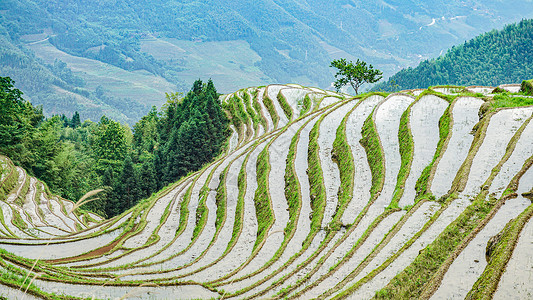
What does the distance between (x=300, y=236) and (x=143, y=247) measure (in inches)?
447

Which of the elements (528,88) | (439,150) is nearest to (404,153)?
(439,150)

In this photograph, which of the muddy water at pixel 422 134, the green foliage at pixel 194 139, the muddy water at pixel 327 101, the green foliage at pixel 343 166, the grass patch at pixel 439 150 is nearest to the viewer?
the grass patch at pixel 439 150

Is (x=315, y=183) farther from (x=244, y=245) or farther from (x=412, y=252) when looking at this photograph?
(x=412, y=252)

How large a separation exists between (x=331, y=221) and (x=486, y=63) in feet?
587

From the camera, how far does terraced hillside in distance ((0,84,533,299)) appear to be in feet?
59.6

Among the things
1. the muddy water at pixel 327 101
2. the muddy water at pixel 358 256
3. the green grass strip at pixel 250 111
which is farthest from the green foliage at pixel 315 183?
the green grass strip at pixel 250 111

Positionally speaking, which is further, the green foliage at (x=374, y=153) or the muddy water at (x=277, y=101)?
the muddy water at (x=277, y=101)

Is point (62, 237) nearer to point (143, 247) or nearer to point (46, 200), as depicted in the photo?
point (143, 247)

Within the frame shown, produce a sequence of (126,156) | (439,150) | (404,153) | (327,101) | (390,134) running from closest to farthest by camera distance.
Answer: (439,150) → (404,153) → (390,134) → (327,101) → (126,156)

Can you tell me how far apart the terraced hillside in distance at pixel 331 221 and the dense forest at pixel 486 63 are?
139488mm

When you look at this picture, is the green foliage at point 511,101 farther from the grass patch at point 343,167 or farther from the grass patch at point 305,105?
the grass patch at point 305,105

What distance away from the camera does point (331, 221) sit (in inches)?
1108

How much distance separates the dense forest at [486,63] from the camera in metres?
176

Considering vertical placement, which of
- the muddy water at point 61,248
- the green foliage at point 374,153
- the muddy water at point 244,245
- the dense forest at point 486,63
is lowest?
the muddy water at point 61,248
